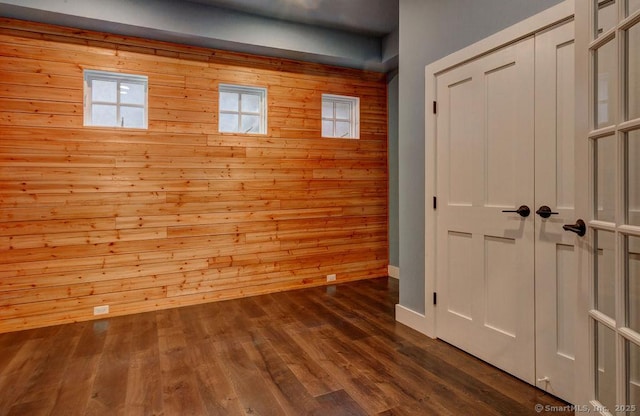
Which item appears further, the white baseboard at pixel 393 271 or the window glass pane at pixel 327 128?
the white baseboard at pixel 393 271

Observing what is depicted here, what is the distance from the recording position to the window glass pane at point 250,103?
3.98m

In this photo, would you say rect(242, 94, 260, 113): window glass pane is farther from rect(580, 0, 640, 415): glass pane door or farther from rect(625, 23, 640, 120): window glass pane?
rect(625, 23, 640, 120): window glass pane

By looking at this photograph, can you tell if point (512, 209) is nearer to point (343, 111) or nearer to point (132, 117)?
point (343, 111)

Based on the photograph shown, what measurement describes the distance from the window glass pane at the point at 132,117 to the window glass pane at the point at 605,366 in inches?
152

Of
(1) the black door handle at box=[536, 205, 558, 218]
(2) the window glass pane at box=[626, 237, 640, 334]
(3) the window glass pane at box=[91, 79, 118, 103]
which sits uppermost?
(3) the window glass pane at box=[91, 79, 118, 103]

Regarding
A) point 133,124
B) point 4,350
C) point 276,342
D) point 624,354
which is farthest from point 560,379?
point 133,124

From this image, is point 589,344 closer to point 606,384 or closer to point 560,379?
point 606,384

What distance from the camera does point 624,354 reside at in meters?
1.14

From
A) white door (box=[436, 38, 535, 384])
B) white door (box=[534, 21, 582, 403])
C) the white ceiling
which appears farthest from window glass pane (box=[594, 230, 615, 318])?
the white ceiling

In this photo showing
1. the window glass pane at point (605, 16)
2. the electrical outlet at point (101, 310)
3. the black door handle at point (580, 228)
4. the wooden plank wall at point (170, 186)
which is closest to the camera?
the window glass pane at point (605, 16)

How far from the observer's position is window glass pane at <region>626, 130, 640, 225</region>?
1.13 meters

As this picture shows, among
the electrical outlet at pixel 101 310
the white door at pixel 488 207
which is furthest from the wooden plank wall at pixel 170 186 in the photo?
the white door at pixel 488 207

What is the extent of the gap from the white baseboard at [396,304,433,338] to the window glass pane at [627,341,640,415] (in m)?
1.59

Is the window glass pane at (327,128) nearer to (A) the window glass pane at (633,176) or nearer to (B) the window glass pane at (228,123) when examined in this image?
(B) the window glass pane at (228,123)
